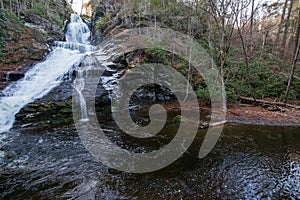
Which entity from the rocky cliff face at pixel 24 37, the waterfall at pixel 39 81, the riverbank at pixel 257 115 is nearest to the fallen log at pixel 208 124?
the riverbank at pixel 257 115

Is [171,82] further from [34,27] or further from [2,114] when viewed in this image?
[34,27]

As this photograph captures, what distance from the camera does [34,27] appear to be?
1420 centimetres

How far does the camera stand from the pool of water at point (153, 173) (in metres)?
3.49

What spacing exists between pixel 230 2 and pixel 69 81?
8790 millimetres

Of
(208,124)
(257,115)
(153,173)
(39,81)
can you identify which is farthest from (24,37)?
(257,115)

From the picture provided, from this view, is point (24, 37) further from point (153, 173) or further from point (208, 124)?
point (153, 173)

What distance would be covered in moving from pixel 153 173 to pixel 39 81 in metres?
8.09

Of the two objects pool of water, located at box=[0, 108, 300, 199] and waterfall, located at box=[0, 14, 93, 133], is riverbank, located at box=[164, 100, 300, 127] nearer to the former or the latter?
pool of water, located at box=[0, 108, 300, 199]

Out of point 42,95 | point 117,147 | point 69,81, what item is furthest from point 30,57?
point 117,147

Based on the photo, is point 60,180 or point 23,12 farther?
point 23,12

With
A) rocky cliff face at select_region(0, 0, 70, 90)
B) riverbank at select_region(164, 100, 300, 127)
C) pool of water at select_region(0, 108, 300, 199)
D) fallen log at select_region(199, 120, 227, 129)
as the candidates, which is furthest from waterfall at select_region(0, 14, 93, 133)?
fallen log at select_region(199, 120, 227, 129)

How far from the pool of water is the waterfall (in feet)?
4.99

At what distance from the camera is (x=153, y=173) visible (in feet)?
13.8

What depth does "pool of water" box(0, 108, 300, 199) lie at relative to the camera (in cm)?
349
